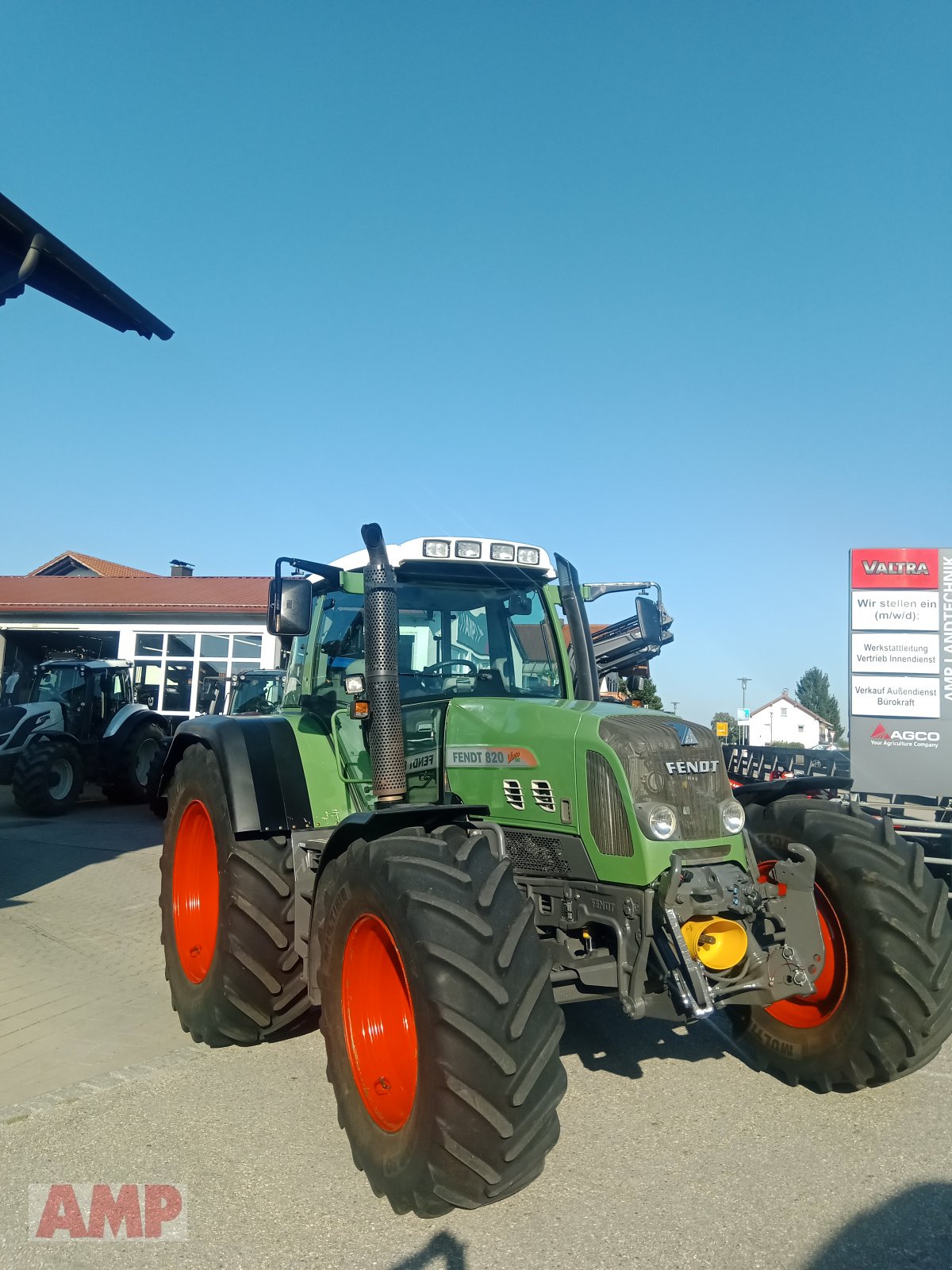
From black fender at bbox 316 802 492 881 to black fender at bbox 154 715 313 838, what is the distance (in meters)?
0.80

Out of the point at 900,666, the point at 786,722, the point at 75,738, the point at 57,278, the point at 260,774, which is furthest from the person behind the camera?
the point at 786,722

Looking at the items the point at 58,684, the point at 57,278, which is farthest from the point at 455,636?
the point at 58,684

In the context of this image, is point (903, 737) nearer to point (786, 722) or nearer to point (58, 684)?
point (58, 684)

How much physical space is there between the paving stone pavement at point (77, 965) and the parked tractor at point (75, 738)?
2335 mm

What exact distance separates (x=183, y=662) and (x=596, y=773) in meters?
19.2

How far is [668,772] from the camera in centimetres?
352

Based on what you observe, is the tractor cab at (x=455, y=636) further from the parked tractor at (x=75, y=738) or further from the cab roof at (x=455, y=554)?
the parked tractor at (x=75, y=738)

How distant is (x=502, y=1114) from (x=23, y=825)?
11201 mm

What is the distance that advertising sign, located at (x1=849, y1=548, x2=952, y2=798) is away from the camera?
25.1 ft

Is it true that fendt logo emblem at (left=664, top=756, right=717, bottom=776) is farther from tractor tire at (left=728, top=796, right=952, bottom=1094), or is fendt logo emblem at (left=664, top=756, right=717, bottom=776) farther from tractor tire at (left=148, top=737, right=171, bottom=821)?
tractor tire at (left=148, top=737, right=171, bottom=821)

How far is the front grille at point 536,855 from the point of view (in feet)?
12.0

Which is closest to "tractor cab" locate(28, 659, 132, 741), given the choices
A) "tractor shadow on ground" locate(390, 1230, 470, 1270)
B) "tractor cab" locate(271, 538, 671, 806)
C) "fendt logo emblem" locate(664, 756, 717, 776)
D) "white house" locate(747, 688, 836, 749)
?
"tractor cab" locate(271, 538, 671, 806)

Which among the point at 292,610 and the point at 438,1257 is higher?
the point at 292,610

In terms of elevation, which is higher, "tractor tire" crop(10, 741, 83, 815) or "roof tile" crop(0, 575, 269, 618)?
"roof tile" crop(0, 575, 269, 618)
